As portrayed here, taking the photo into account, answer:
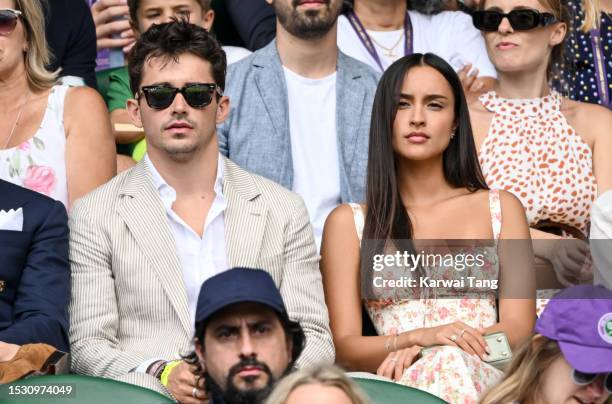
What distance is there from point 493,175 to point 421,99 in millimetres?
644

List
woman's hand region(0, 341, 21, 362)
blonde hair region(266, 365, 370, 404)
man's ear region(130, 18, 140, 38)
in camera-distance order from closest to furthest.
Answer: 1. blonde hair region(266, 365, 370, 404)
2. woman's hand region(0, 341, 21, 362)
3. man's ear region(130, 18, 140, 38)

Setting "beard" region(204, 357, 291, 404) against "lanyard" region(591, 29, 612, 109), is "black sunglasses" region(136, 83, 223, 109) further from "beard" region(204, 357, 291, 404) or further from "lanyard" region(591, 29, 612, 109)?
"lanyard" region(591, 29, 612, 109)

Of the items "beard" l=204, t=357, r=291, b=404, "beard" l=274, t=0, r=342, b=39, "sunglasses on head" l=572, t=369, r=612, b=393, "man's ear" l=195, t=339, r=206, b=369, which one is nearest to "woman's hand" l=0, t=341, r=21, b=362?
"man's ear" l=195, t=339, r=206, b=369

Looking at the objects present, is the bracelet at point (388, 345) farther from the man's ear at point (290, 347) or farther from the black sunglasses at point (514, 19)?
the black sunglasses at point (514, 19)

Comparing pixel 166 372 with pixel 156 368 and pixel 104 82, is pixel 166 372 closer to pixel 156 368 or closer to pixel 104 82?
pixel 156 368

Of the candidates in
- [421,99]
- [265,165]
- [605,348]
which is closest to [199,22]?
[265,165]

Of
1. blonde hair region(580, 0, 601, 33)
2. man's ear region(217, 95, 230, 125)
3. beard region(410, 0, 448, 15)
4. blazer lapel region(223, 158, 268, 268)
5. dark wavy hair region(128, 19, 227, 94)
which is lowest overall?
blazer lapel region(223, 158, 268, 268)

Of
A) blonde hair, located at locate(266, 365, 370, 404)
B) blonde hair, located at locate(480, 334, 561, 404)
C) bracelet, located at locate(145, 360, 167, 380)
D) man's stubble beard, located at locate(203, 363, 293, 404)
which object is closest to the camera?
blonde hair, located at locate(266, 365, 370, 404)

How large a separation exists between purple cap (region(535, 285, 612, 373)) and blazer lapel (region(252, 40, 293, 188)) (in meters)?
1.72

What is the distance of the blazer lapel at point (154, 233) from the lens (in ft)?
15.7

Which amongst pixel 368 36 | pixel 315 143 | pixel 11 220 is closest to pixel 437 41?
pixel 368 36

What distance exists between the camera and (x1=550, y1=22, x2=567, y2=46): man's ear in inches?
239

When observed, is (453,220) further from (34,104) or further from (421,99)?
(34,104)

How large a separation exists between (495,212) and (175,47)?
51.0 inches
